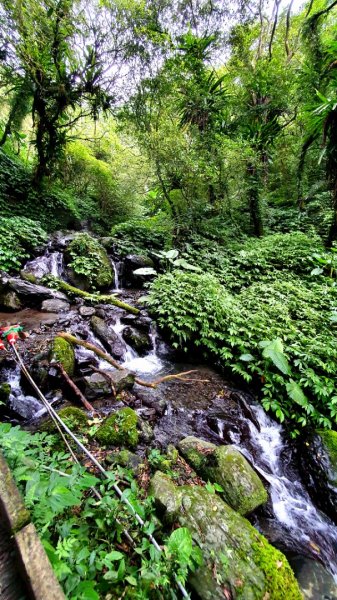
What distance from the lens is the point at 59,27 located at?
6105mm

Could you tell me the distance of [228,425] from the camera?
3.42 m

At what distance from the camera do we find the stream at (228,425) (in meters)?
2.31

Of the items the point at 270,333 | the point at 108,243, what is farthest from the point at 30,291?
the point at 270,333

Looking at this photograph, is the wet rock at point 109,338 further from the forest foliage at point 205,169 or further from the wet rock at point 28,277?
the wet rock at point 28,277

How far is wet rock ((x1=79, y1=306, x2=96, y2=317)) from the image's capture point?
5.32 metres

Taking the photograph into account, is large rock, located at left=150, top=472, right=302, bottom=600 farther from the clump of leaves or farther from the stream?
the stream

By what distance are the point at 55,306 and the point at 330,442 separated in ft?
17.4

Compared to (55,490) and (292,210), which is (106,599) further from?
(292,210)

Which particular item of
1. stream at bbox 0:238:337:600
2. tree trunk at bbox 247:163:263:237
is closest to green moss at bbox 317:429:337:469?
stream at bbox 0:238:337:600

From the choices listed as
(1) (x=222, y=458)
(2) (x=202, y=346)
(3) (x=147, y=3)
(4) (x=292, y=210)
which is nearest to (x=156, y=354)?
(2) (x=202, y=346)

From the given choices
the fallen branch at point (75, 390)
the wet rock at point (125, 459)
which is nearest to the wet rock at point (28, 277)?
the fallen branch at point (75, 390)

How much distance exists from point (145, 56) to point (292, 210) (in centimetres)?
669

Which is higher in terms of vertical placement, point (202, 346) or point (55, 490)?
point (55, 490)

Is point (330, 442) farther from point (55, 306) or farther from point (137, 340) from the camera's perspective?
point (55, 306)
